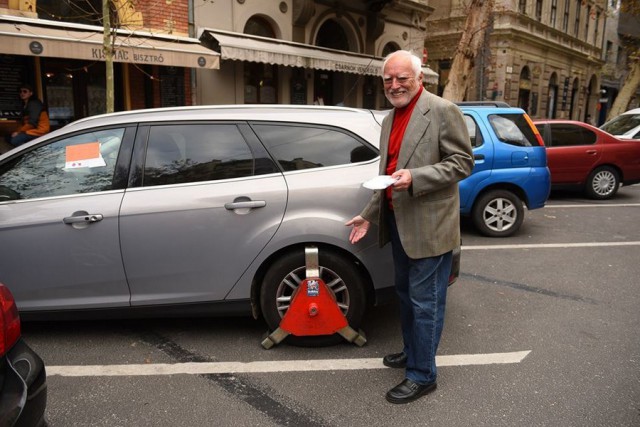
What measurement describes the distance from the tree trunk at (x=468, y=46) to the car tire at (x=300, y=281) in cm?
912

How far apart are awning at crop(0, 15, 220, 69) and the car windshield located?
9.33 meters

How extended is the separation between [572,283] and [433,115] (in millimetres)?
3217

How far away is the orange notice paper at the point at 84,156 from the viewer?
136 inches

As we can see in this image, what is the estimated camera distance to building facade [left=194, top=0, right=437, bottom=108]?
38.2 ft

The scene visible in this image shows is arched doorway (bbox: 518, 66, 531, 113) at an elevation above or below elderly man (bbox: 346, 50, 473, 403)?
above

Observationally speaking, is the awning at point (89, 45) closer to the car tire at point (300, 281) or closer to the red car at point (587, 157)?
the car tire at point (300, 281)

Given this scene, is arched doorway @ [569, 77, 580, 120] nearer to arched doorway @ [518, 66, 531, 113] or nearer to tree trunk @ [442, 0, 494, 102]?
arched doorway @ [518, 66, 531, 113]

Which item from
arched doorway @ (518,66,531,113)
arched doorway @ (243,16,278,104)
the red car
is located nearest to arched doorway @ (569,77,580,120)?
arched doorway @ (518,66,531,113)

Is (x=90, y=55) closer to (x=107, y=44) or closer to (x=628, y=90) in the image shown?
(x=107, y=44)

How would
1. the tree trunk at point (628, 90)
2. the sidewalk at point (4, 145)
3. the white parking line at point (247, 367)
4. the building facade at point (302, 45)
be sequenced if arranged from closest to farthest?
the white parking line at point (247, 367) < the sidewalk at point (4, 145) < the building facade at point (302, 45) < the tree trunk at point (628, 90)

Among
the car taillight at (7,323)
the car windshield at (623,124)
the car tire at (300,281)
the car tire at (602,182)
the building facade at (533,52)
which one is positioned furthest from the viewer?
the building facade at (533,52)

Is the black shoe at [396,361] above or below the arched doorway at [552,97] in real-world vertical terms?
below

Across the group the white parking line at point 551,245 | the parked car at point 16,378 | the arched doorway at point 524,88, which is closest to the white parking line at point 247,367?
the parked car at point 16,378

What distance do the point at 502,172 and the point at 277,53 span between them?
21.7ft
